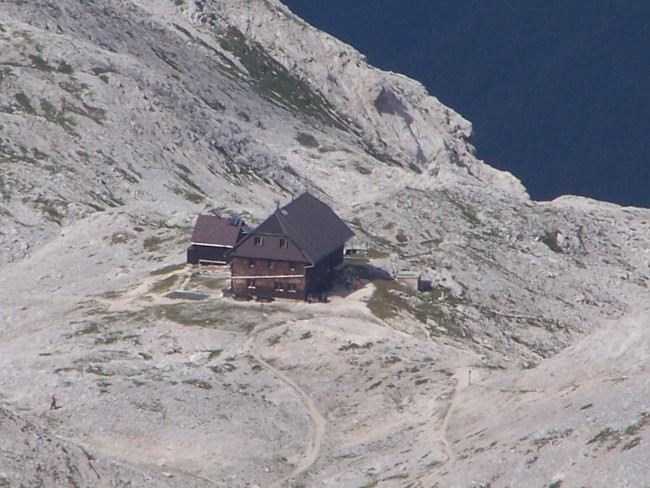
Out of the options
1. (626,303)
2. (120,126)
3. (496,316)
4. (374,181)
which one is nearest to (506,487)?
(496,316)

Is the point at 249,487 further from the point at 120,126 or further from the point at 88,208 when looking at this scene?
the point at 120,126

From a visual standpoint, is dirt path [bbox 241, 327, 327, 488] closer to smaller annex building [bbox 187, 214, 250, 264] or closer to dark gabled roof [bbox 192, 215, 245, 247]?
smaller annex building [bbox 187, 214, 250, 264]

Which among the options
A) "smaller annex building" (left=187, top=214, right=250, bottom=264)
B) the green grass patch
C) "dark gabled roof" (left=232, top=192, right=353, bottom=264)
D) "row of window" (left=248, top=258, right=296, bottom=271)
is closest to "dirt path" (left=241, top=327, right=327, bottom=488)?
"row of window" (left=248, top=258, right=296, bottom=271)

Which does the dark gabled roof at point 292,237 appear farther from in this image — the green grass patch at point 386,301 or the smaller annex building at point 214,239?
the smaller annex building at point 214,239

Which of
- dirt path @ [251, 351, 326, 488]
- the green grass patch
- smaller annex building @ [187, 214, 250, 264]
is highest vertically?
the green grass patch

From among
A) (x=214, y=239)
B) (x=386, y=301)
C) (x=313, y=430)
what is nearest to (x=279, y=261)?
(x=386, y=301)

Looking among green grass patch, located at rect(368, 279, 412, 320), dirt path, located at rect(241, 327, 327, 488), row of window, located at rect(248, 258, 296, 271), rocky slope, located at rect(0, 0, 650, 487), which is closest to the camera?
rocky slope, located at rect(0, 0, 650, 487)
